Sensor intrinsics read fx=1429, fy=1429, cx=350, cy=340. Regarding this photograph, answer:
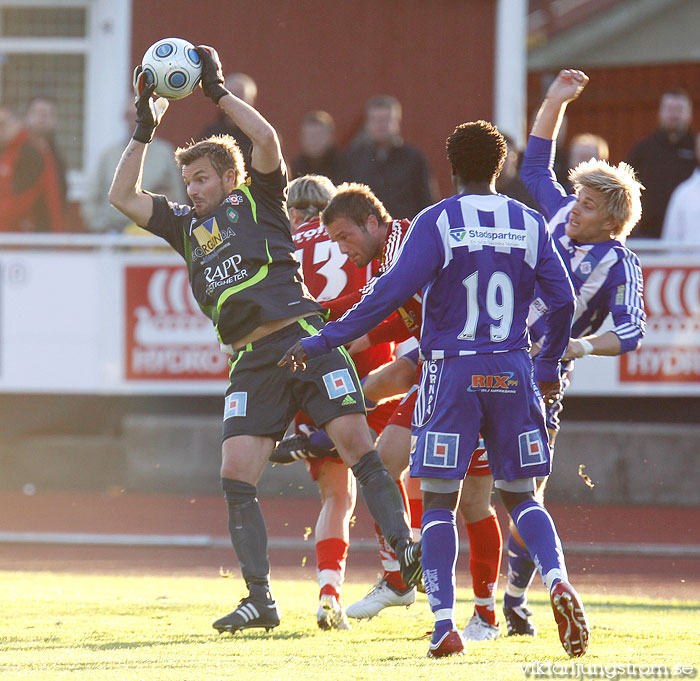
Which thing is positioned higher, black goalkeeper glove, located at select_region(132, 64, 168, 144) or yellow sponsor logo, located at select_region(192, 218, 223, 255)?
black goalkeeper glove, located at select_region(132, 64, 168, 144)

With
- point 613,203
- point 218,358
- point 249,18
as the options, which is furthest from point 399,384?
point 249,18

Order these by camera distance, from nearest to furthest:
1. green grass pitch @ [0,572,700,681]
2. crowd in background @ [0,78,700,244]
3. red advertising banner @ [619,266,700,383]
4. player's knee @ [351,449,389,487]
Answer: green grass pitch @ [0,572,700,681] < player's knee @ [351,449,389,487] < crowd in background @ [0,78,700,244] < red advertising banner @ [619,266,700,383]

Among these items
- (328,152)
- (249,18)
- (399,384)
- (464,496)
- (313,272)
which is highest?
(249,18)

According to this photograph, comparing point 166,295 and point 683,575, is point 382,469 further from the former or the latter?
point 166,295

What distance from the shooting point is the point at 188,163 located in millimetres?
6621

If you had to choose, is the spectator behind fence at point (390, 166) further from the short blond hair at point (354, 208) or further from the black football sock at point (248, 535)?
the black football sock at point (248, 535)

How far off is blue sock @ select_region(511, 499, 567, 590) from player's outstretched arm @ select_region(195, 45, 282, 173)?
6.36ft

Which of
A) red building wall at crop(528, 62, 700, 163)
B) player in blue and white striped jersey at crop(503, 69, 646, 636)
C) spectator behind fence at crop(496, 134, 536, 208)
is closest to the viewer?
player in blue and white striped jersey at crop(503, 69, 646, 636)

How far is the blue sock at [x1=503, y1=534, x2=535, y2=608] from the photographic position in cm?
684

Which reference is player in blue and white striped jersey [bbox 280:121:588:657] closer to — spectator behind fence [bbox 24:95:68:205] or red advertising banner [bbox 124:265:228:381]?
red advertising banner [bbox 124:265:228:381]

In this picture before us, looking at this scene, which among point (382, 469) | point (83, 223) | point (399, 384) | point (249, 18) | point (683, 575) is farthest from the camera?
point (249, 18)

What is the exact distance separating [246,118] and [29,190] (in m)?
8.15

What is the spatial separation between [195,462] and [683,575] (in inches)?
197

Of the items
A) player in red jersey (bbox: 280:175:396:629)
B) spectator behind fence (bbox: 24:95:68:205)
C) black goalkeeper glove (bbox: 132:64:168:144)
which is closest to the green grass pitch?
player in red jersey (bbox: 280:175:396:629)
